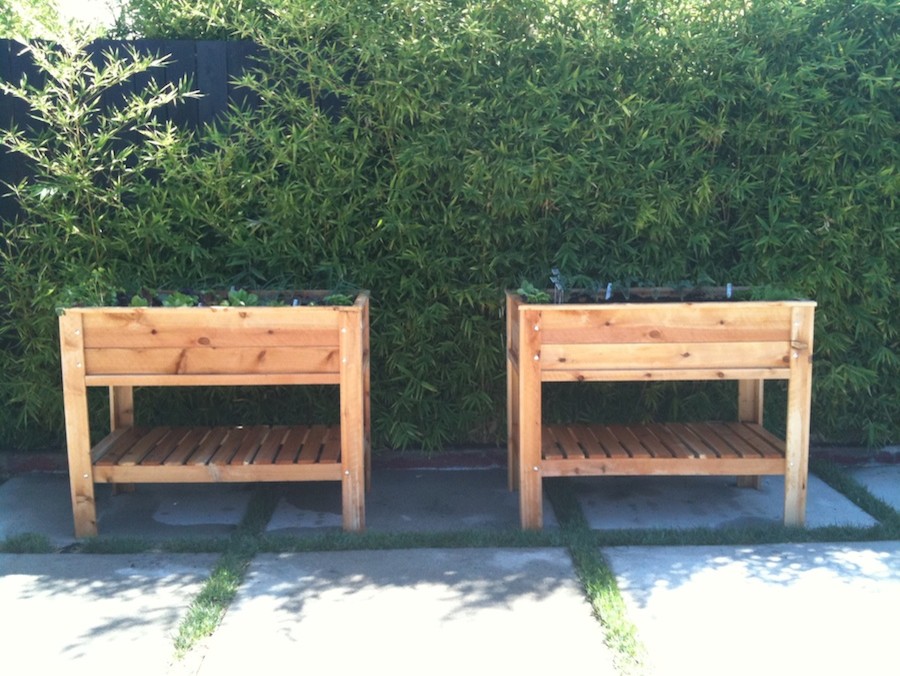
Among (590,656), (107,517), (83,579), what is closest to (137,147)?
(107,517)

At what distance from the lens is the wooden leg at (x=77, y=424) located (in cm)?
407

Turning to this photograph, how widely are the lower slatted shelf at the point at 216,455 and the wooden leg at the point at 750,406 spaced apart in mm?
2055

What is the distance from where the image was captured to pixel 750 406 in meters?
4.97

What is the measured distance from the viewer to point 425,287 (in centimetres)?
500

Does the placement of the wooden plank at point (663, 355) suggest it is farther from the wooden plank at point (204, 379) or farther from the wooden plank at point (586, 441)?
the wooden plank at point (204, 379)

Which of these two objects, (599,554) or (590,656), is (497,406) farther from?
(590,656)

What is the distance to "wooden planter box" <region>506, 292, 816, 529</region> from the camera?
13.5 feet

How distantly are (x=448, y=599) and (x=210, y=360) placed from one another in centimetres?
144

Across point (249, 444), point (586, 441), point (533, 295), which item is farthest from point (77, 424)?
point (586, 441)

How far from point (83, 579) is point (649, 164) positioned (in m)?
3.15

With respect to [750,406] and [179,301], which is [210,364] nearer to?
[179,301]

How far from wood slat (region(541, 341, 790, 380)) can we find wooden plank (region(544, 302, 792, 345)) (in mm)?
28

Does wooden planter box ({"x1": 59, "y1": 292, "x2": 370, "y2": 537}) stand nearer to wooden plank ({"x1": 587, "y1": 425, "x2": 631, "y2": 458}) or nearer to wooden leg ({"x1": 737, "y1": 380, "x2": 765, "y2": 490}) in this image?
wooden plank ({"x1": 587, "y1": 425, "x2": 631, "y2": 458})

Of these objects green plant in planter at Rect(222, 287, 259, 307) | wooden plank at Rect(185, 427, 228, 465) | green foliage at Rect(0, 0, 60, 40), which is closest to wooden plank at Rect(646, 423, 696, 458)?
green plant in planter at Rect(222, 287, 259, 307)
